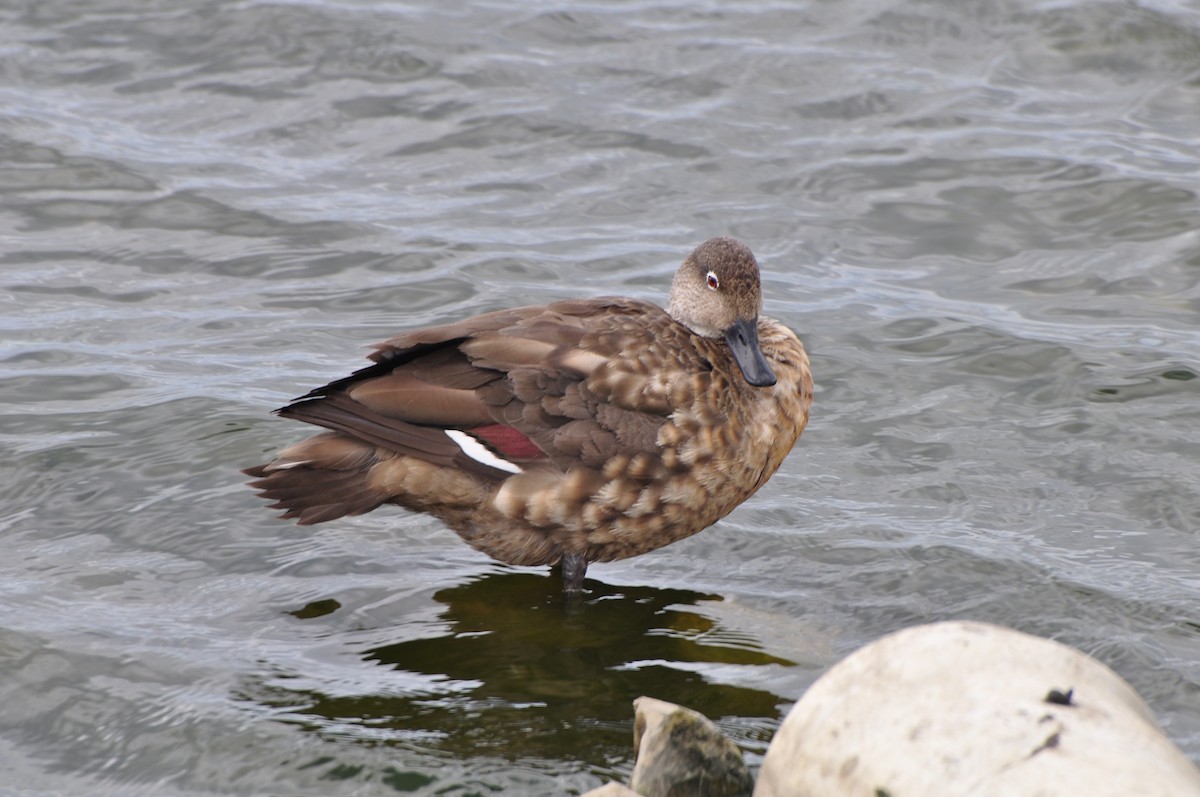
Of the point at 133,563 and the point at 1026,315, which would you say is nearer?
the point at 133,563

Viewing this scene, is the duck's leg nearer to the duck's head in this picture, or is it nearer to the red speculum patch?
the red speculum patch

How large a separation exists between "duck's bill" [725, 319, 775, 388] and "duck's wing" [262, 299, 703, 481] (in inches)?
14.6

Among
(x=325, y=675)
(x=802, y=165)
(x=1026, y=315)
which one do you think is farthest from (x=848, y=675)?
(x=802, y=165)

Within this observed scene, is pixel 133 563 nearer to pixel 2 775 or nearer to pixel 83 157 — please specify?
pixel 2 775

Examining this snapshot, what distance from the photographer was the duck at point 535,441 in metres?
5.77

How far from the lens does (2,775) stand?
4.61 metres

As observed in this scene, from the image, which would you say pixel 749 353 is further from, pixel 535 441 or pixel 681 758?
pixel 681 758

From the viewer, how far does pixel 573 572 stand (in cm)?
607

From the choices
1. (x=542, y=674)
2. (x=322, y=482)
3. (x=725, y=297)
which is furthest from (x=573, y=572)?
(x=725, y=297)

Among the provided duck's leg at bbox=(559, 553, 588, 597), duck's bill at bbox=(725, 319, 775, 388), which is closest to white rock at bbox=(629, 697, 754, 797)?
duck's leg at bbox=(559, 553, 588, 597)

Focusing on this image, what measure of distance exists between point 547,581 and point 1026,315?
12.1 ft

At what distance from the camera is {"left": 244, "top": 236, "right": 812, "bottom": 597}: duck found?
5.77 m

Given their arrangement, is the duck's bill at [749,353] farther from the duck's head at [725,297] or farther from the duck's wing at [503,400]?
the duck's wing at [503,400]

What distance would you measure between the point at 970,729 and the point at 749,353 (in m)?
2.69
